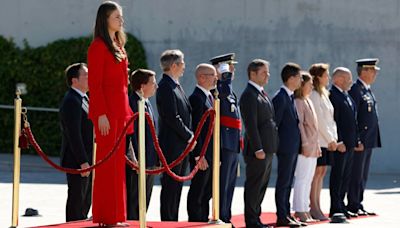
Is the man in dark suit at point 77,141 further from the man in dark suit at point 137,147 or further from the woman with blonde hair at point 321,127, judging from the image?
the woman with blonde hair at point 321,127

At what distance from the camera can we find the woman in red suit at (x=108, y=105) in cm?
1018

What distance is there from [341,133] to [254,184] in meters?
2.27

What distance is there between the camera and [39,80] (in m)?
24.5

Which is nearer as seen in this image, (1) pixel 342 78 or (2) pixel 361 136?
(1) pixel 342 78

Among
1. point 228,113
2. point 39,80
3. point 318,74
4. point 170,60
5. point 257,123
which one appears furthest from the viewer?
point 39,80

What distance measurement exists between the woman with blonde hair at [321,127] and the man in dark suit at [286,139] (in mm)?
859

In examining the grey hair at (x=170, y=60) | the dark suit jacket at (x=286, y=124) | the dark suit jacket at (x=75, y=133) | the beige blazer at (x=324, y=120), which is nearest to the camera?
the dark suit jacket at (x=75, y=133)

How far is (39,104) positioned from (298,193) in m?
11.7

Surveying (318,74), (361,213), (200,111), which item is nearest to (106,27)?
(200,111)

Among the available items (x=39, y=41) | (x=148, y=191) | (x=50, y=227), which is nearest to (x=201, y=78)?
(x=148, y=191)

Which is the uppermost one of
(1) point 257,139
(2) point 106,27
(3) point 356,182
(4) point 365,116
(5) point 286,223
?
(2) point 106,27

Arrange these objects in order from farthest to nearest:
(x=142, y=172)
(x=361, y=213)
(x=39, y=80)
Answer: (x=39, y=80) < (x=361, y=213) < (x=142, y=172)

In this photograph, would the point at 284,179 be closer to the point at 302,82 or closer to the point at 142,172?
the point at 302,82

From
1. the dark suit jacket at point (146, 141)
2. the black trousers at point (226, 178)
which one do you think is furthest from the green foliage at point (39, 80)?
the dark suit jacket at point (146, 141)
